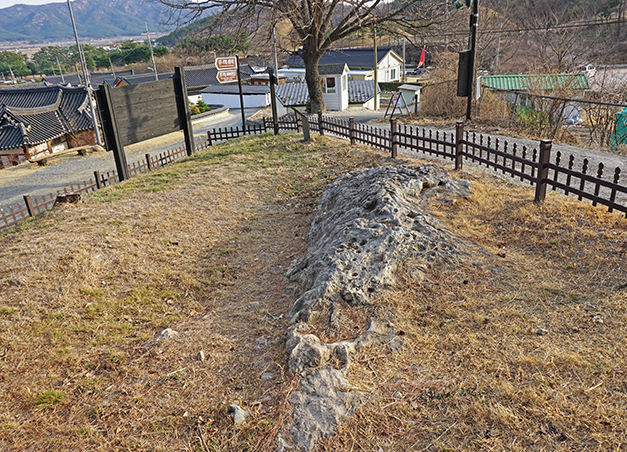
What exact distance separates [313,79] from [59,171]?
50.7ft

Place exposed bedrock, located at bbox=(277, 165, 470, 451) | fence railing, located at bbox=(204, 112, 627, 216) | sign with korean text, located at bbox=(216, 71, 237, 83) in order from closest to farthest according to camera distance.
Result: exposed bedrock, located at bbox=(277, 165, 470, 451)
fence railing, located at bbox=(204, 112, 627, 216)
sign with korean text, located at bbox=(216, 71, 237, 83)

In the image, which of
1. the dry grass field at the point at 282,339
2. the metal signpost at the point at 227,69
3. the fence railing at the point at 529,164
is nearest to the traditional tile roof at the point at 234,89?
the metal signpost at the point at 227,69

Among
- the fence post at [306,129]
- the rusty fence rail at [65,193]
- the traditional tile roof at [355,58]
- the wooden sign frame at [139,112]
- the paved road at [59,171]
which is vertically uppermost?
the traditional tile roof at [355,58]

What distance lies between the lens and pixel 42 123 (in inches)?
1192

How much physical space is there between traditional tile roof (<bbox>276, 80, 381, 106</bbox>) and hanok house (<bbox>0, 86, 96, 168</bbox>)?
1591 cm

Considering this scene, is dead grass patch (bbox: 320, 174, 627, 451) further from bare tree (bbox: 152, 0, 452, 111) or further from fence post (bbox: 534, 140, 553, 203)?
bare tree (bbox: 152, 0, 452, 111)

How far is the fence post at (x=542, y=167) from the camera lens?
6.85 metres

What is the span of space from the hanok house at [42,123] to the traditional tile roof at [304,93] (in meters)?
15.9

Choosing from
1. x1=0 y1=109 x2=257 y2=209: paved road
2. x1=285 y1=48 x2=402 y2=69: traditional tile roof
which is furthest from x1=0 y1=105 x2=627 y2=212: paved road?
x1=285 y1=48 x2=402 y2=69: traditional tile roof

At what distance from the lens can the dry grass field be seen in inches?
128

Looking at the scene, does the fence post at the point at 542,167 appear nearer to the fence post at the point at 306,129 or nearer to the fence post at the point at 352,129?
the fence post at the point at 352,129

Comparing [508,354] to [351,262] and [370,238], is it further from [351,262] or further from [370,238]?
[370,238]

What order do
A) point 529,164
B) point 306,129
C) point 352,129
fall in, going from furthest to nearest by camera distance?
point 306,129, point 352,129, point 529,164

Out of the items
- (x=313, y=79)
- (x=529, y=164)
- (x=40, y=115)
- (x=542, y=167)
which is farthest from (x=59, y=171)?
(x=542, y=167)
